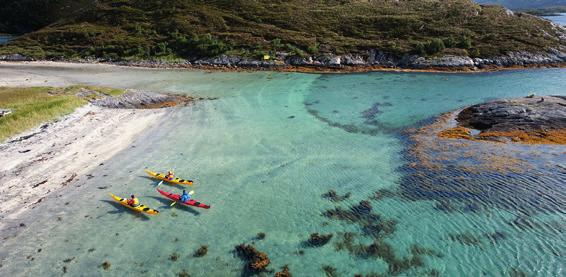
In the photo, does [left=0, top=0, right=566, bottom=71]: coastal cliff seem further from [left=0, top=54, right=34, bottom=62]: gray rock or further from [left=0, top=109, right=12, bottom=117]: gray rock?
[left=0, top=109, right=12, bottom=117]: gray rock

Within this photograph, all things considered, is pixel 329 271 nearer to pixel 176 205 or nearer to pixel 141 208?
pixel 176 205

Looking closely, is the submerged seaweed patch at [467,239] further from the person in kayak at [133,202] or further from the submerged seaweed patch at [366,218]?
the person in kayak at [133,202]

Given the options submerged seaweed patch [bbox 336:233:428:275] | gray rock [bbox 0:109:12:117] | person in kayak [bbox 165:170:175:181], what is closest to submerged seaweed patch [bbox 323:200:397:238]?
submerged seaweed patch [bbox 336:233:428:275]

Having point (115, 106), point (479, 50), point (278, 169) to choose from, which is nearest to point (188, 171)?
point (278, 169)

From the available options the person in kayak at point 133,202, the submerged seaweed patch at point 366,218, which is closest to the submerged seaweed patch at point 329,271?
the submerged seaweed patch at point 366,218

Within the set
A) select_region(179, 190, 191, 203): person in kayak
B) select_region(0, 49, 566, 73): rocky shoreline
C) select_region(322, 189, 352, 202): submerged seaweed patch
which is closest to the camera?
select_region(179, 190, 191, 203): person in kayak

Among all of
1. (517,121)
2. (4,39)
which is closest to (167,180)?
(517,121)
